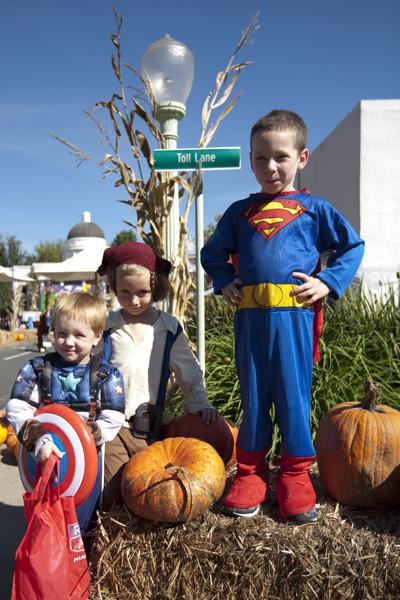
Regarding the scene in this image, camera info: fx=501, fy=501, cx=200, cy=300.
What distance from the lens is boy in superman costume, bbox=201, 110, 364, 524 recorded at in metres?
2.02

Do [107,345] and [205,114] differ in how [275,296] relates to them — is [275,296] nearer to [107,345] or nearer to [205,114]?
[107,345]

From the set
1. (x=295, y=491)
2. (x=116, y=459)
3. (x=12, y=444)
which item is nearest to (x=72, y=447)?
(x=116, y=459)

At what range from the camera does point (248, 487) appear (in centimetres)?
208

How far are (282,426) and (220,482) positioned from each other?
344 millimetres

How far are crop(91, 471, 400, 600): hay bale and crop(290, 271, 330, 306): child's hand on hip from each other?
2.91 ft

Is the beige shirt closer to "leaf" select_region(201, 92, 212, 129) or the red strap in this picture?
the red strap

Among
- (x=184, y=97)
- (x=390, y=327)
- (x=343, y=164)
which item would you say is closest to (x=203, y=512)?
(x=390, y=327)

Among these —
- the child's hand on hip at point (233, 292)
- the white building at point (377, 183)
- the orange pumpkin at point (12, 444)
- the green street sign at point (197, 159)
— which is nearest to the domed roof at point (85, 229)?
the white building at point (377, 183)

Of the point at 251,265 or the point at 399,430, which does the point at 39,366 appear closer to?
the point at 251,265

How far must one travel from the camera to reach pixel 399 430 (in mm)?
2148

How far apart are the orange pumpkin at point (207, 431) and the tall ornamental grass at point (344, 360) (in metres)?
1.08

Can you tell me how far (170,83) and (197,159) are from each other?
112cm

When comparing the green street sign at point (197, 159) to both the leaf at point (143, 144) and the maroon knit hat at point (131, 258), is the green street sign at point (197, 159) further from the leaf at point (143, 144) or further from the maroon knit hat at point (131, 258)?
the maroon knit hat at point (131, 258)

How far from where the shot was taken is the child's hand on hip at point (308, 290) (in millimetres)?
2018
